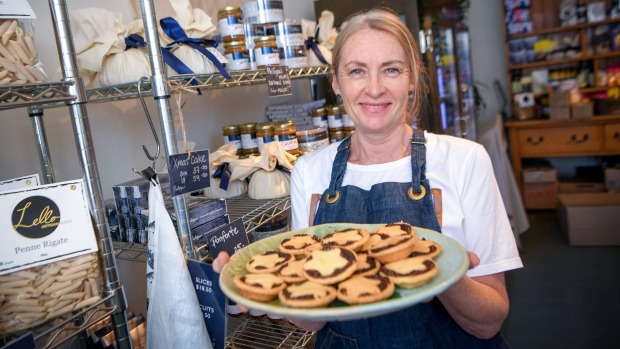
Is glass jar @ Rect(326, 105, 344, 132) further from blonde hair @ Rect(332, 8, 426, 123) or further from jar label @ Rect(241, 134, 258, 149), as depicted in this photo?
blonde hair @ Rect(332, 8, 426, 123)

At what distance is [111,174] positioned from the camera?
1909 mm

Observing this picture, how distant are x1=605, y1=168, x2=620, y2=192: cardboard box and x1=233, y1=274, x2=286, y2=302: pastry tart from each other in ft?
16.0

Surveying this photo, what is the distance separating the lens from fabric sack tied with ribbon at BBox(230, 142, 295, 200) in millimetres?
1900

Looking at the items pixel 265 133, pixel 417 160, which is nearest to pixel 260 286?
pixel 417 160

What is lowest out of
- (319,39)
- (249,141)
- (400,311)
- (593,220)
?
(593,220)

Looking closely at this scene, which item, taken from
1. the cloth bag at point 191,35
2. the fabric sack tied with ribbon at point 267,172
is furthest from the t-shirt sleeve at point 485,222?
the cloth bag at point 191,35

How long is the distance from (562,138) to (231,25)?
4383mm

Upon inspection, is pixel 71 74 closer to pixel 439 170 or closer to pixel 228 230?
pixel 228 230

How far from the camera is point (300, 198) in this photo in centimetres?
160

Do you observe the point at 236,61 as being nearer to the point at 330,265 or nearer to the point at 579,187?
the point at 330,265

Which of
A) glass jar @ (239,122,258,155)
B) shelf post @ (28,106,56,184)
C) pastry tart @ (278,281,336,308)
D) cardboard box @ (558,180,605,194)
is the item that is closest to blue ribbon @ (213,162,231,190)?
glass jar @ (239,122,258,155)

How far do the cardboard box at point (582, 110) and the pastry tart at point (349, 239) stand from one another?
15.5ft

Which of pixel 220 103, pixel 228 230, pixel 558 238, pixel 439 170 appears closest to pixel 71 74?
pixel 228 230

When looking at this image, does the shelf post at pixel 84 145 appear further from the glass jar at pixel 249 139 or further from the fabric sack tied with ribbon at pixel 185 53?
the glass jar at pixel 249 139
